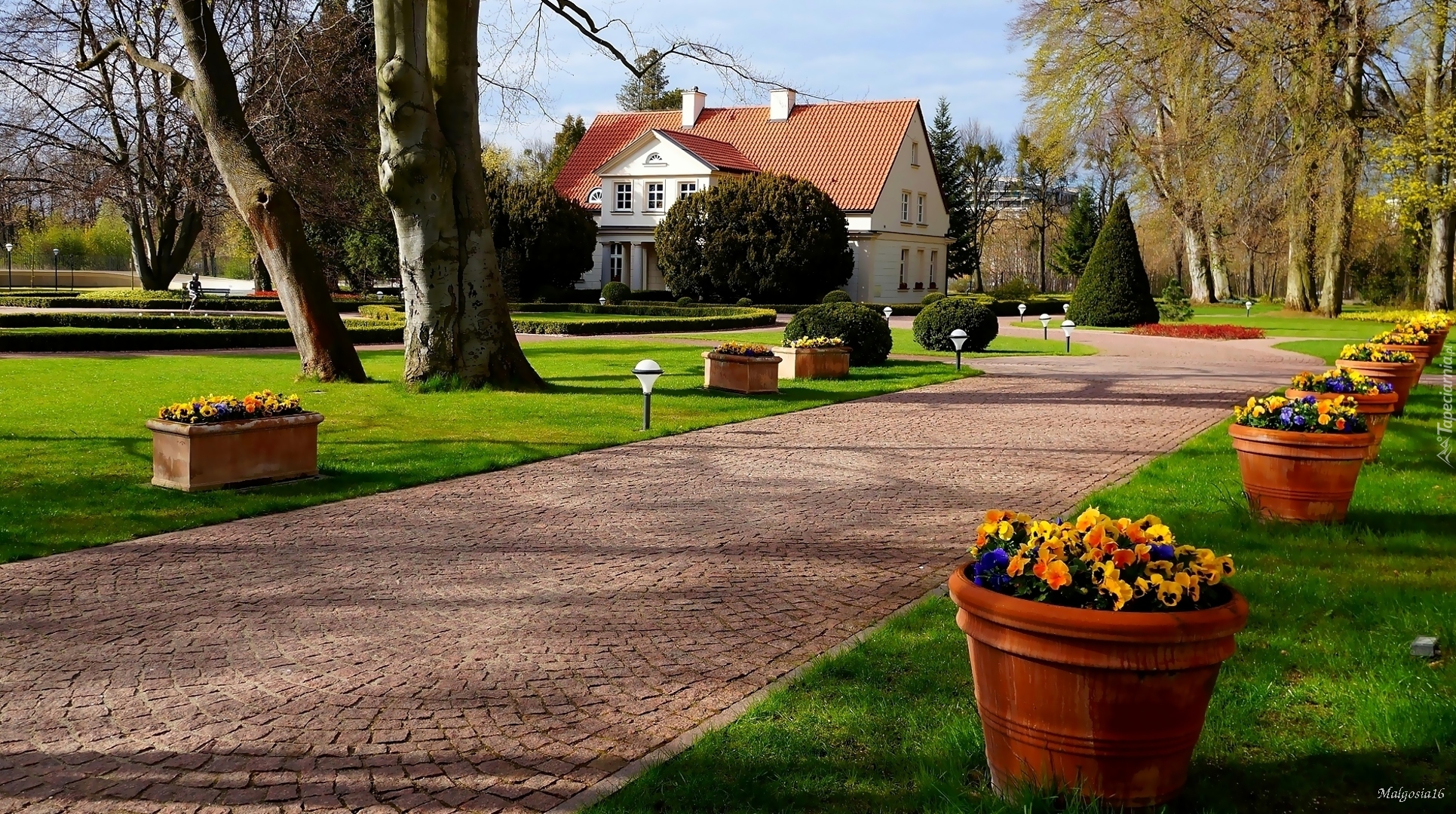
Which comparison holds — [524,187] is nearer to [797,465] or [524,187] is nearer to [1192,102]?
[1192,102]

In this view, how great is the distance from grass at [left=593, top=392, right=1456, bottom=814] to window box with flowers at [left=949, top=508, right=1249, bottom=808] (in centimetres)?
9

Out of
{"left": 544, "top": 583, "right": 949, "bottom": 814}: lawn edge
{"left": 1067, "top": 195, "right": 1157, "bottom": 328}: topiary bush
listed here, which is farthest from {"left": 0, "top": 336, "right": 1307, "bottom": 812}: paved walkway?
{"left": 1067, "top": 195, "right": 1157, "bottom": 328}: topiary bush

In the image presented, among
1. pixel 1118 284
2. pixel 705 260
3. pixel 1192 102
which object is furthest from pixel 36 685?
pixel 705 260

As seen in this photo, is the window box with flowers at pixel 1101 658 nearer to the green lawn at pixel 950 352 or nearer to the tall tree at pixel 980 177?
the green lawn at pixel 950 352

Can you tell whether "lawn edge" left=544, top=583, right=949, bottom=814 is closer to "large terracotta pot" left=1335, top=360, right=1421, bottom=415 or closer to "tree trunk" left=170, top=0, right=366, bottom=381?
"large terracotta pot" left=1335, top=360, right=1421, bottom=415

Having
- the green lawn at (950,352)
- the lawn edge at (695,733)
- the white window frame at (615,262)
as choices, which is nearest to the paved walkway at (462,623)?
the lawn edge at (695,733)

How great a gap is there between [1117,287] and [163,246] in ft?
99.1

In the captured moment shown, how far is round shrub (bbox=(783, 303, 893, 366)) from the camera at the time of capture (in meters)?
18.3

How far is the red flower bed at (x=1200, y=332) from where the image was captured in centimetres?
2845

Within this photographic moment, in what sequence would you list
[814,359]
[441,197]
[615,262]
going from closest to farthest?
[441,197]
[814,359]
[615,262]

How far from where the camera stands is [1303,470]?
6926mm

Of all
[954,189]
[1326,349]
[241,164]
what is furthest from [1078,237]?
[241,164]

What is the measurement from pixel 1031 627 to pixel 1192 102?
34560 millimetres

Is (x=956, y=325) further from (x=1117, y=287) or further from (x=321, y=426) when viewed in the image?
(x=321, y=426)
